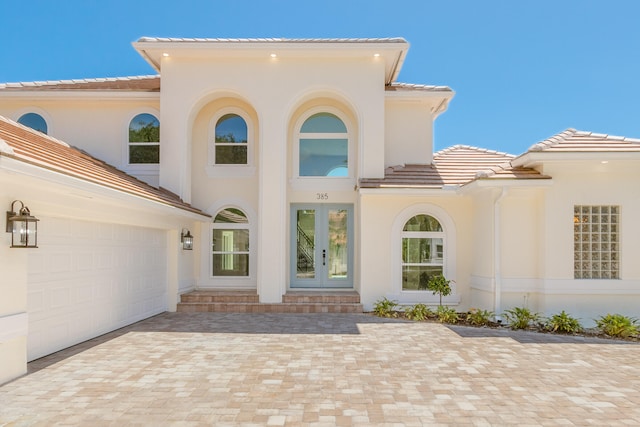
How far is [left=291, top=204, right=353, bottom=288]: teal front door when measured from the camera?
13.3 metres

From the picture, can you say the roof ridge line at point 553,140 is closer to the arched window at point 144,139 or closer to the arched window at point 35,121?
the arched window at point 144,139

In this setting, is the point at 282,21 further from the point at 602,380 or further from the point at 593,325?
the point at 602,380

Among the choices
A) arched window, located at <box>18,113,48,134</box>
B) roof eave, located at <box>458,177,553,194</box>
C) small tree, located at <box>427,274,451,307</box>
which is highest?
arched window, located at <box>18,113,48,134</box>

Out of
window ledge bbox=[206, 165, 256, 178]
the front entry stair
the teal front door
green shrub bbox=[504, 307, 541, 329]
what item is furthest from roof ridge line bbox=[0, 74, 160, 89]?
green shrub bbox=[504, 307, 541, 329]

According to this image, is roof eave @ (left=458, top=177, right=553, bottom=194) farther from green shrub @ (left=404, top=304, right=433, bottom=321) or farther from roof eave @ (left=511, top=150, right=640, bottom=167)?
green shrub @ (left=404, top=304, right=433, bottom=321)

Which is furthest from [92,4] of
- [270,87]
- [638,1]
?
[638,1]

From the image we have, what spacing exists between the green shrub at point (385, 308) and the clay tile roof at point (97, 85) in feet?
29.0

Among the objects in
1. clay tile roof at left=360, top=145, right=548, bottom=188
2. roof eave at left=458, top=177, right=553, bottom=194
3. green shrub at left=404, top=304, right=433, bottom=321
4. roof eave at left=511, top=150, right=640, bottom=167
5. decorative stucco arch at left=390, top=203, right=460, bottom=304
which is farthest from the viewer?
decorative stucco arch at left=390, top=203, right=460, bottom=304

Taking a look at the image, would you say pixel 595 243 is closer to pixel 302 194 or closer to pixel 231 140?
pixel 302 194

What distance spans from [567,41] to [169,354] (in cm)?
2602

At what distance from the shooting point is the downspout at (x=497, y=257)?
10203 mm

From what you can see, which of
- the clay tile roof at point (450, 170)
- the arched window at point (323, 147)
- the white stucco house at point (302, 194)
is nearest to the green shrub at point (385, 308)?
the white stucco house at point (302, 194)

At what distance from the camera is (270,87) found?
12.2 metres

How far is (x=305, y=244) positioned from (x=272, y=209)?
1909 mm
